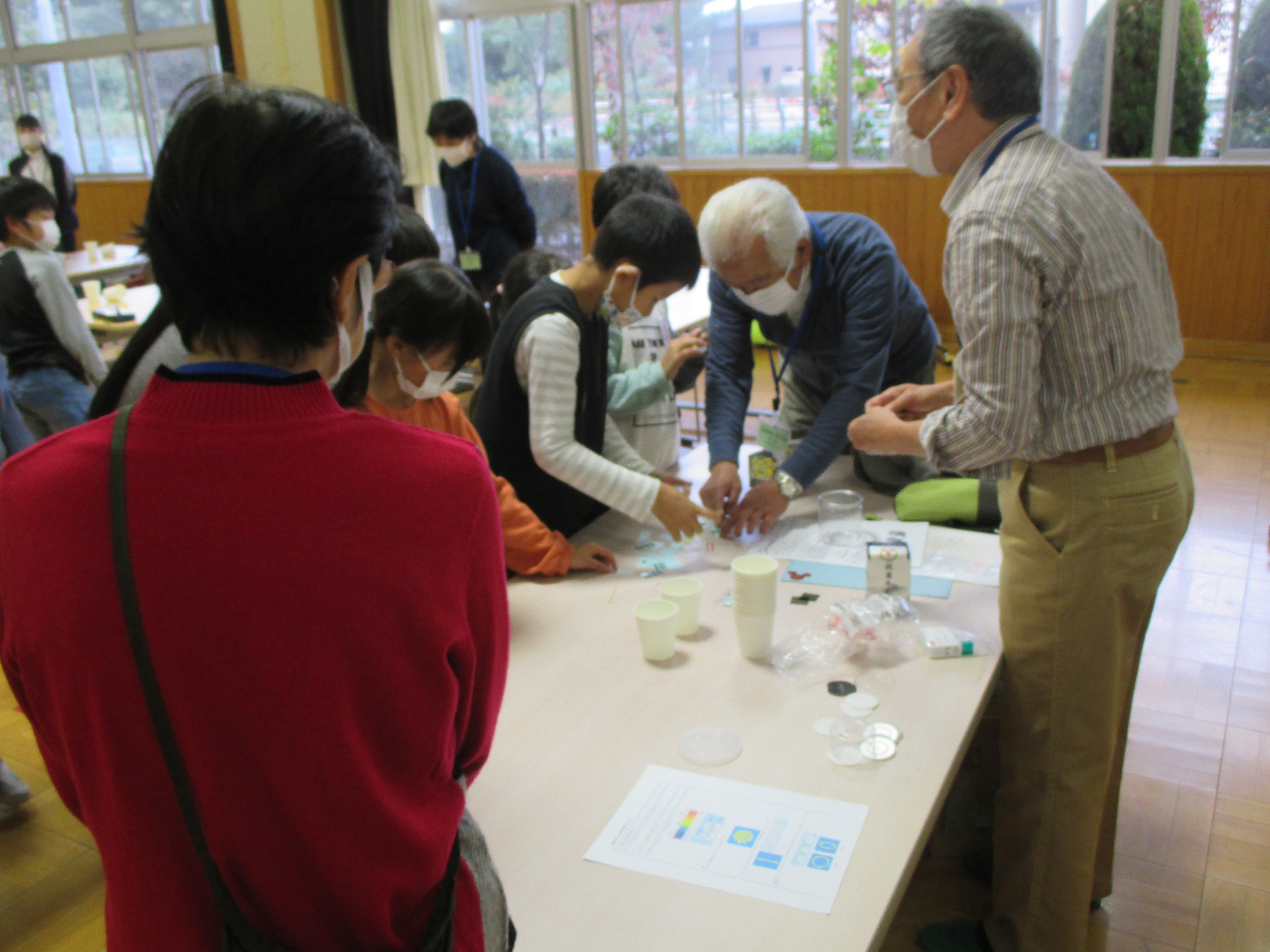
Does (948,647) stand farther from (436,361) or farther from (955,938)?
(436,361)

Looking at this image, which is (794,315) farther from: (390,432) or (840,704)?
(390,432)

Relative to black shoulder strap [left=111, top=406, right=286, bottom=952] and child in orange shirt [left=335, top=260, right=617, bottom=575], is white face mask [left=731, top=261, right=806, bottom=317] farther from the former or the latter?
black shoulder strap [left=111, top=406, right=286, bottom=952]

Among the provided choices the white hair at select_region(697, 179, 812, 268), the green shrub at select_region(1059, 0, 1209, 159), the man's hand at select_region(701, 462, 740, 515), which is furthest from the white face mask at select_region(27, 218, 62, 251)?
the green shrub at select_region(1059, 0, 1209, 159)

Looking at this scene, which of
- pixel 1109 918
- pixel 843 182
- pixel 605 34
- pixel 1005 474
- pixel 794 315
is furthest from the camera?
pixel 605 34

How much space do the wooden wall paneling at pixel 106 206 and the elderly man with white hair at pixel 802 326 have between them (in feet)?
30.7

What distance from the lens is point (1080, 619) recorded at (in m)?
1.51

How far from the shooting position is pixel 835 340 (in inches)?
93.7

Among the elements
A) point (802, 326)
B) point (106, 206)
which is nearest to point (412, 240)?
point (802, 326)

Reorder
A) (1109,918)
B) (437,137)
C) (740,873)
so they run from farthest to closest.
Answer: (437,137)
(1109,918)
(740,873)

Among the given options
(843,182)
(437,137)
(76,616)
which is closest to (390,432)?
(76,616)

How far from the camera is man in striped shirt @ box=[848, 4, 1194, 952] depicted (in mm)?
1366

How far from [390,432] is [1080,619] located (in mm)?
1215

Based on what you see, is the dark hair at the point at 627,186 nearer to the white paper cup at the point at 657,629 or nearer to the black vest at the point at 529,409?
the black vest at the point at 529,409

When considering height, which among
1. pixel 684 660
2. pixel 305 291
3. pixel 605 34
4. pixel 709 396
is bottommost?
pixel 684 660
